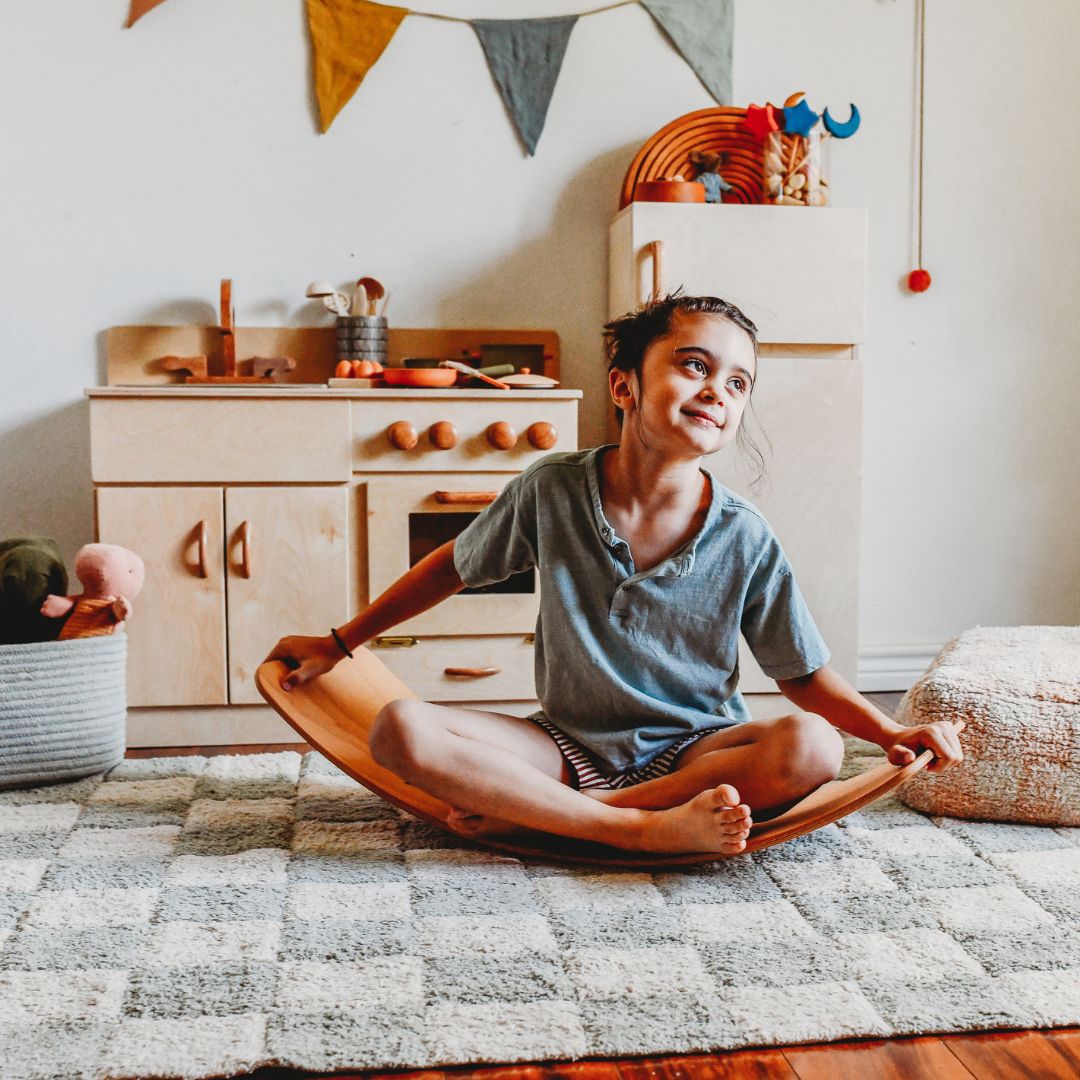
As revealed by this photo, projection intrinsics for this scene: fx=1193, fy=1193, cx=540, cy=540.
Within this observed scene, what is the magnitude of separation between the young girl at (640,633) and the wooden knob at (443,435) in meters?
0.60

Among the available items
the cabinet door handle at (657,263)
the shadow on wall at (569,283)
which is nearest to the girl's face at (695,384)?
the cabinet door handle at (657,263)

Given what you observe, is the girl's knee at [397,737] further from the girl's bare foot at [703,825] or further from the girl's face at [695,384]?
the girl's face at [695,384]

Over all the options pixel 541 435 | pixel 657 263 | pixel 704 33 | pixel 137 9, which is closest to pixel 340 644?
pixel 541 435

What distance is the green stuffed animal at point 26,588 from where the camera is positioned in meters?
1.94

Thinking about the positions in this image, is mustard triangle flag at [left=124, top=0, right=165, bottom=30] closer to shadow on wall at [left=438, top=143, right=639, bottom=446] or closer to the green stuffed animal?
shadow on wall at [left=438, top=143, right=639, bottom=446]

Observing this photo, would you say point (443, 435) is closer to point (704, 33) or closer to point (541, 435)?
point (541, 435)

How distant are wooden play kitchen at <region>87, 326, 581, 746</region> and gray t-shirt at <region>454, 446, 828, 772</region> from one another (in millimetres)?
690

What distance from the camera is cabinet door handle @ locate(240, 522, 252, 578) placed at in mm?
2240

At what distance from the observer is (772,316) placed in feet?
7.95

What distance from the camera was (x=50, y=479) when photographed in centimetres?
263

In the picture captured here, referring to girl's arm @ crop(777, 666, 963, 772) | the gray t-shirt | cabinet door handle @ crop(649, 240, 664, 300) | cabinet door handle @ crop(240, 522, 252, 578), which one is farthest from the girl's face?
cabinet door handle @ crop(240, 522, 252, 578)

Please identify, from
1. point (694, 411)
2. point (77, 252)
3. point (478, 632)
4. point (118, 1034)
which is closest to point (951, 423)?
point (478, 632)

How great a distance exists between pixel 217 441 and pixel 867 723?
1.31 metres

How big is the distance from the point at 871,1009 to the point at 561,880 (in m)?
0.44
